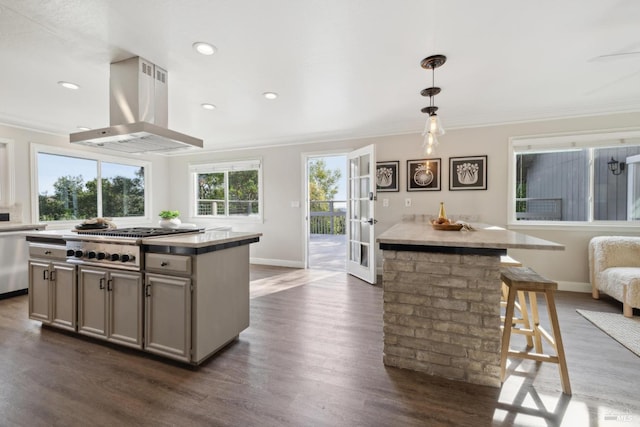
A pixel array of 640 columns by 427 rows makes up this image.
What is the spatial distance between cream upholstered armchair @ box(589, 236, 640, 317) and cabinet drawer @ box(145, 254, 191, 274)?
408 cm

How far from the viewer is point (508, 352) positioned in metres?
1.72

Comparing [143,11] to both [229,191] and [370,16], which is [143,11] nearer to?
[370,16]

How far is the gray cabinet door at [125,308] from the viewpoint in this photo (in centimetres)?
203

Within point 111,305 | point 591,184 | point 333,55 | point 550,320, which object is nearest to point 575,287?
point 591,184

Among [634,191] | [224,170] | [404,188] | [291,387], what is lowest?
[291,387]

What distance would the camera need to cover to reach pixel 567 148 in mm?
3598

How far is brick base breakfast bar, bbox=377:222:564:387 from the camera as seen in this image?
5.57 feet

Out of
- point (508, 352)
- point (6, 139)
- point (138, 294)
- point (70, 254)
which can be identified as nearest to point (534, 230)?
point (508, 352)

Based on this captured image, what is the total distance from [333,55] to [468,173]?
8.93 ft

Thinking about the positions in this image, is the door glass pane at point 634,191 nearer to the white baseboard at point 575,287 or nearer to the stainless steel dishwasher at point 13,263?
the white baseboard at point 575,287

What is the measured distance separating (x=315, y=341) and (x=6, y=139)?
4902 mm

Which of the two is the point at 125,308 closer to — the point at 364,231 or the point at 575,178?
the point at 364,231

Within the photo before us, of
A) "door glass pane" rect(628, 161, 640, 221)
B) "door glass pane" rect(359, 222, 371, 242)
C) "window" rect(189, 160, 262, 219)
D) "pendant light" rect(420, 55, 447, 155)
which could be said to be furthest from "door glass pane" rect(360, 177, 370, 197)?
"door glass pane" rect(628, 161, 640, 221)

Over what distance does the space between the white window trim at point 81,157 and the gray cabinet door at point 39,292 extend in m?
2.20
